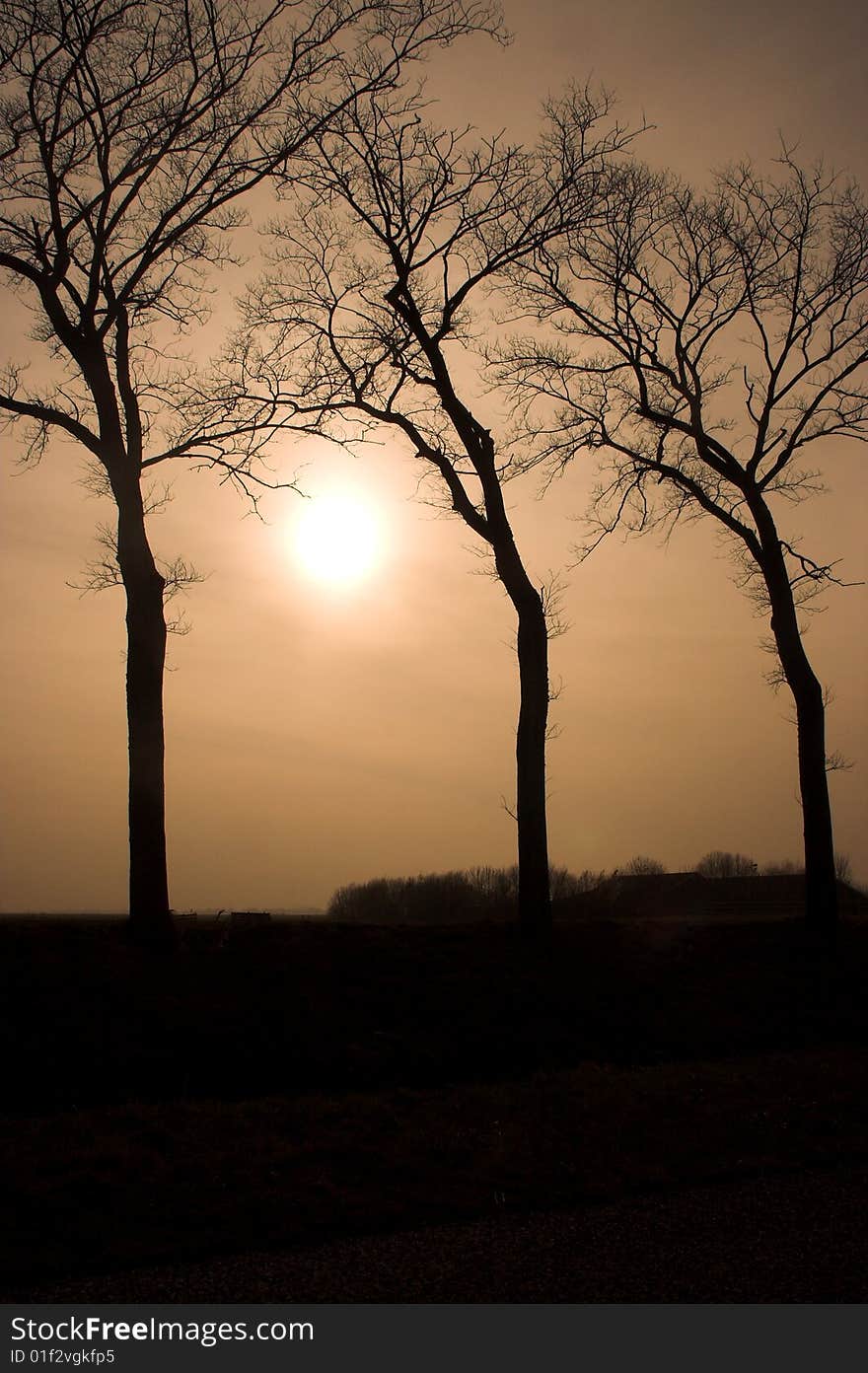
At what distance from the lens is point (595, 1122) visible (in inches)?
315

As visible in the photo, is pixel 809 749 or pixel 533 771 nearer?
pixel 533 771

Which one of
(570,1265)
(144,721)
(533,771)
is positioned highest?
(144,721)

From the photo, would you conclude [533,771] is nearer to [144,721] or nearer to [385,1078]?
[144,721]

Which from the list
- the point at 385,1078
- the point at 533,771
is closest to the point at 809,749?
the point at 533,771

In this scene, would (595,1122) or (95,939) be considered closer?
(595,1122)

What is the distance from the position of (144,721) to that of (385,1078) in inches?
218

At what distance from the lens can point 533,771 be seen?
14750mm

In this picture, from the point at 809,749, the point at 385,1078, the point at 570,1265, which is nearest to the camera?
the point at 570,1265

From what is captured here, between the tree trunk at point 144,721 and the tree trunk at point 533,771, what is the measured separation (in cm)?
472

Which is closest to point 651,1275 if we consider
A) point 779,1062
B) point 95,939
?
point 779,1062

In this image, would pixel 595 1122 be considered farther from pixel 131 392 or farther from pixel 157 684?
pixel 131 392

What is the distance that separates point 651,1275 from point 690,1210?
107 centimetres

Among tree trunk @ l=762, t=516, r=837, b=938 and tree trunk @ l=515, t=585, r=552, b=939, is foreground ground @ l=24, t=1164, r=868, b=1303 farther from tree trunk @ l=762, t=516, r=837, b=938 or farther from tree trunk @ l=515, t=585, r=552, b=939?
tree trunk @ l=762, t=516, r=837, b=938

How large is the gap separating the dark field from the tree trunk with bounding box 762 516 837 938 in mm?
1382
